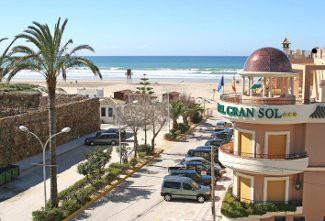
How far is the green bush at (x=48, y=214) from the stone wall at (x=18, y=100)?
3406cm

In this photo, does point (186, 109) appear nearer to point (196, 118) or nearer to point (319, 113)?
point (196, 118)

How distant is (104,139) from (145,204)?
1991 cm

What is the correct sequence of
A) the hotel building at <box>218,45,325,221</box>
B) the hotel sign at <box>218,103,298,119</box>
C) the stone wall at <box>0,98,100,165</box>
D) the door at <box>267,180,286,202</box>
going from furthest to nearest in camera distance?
the stone wall at <box>0,98,100,165</box> < the door at <box>267,180,286,202</box> < the hotel building at <box>218,45,325,221</box> < the hotel sign at <box>218,103,298,119</box>

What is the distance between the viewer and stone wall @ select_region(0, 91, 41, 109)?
59344mm

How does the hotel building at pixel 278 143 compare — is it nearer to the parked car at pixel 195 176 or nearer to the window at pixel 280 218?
the window at pixel 280 218

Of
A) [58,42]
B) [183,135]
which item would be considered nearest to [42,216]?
[58,42]

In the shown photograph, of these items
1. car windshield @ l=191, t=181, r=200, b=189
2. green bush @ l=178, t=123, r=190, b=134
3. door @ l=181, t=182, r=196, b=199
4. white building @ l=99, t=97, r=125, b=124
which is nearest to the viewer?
door @ l=181, t=182, r=196, b=199

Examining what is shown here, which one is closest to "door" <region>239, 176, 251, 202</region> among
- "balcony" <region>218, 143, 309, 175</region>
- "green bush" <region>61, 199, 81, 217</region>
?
"balcony" <region>218, 143, 309, 175</region>

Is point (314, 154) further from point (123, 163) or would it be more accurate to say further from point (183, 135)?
point (183, 135)

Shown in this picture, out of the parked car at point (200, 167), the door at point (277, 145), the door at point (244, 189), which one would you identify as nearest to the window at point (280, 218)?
the door at point (244, 189)

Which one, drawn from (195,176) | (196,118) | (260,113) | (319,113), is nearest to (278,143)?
(260,113)

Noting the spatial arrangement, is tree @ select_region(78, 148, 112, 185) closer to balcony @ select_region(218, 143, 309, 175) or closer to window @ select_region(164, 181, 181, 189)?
window @ select_region(164, 181, 181, 189)

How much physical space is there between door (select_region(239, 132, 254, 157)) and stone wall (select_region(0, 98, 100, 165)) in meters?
22.8

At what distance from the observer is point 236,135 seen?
26.0m
